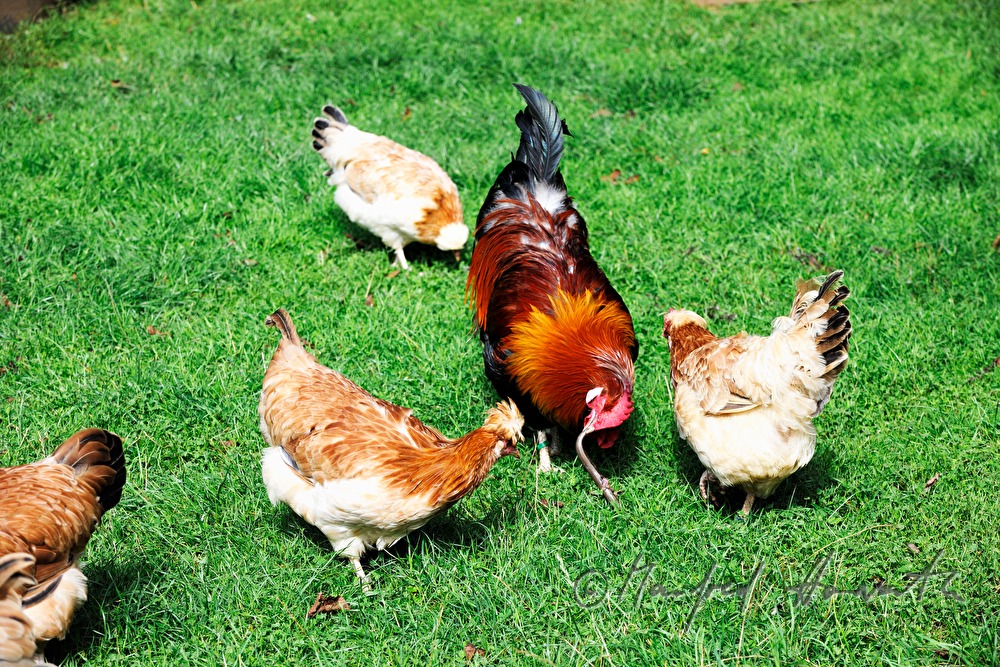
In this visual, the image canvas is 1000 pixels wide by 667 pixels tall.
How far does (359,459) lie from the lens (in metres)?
3.86

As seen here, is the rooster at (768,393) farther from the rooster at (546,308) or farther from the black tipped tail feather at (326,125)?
the black tipped tail feather at (326,125)

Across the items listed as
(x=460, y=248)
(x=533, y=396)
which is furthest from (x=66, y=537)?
(x=460, y=248)

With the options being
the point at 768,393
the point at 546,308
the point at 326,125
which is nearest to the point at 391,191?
the point at 326,125

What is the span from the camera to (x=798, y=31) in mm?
9711

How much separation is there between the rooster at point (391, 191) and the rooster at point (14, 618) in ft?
12.7

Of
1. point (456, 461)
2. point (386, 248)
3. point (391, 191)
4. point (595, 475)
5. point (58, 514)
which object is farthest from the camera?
point (386, 248)

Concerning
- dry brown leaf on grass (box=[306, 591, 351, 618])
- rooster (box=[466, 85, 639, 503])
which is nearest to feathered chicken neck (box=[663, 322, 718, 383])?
rooster (box=[466, 85, 639, 503])

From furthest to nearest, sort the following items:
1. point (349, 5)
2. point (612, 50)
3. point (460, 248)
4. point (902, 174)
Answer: point (349, 5) < point (612, 50) < point (902, 174) < point (460, 248)

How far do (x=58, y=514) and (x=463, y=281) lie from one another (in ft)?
11.4

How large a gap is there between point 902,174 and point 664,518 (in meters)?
4.73

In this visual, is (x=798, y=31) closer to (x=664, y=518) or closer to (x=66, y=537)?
(x=664, y=518)

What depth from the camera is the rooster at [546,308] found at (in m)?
4.36

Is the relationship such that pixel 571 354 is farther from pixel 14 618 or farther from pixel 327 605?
pixel 14 618

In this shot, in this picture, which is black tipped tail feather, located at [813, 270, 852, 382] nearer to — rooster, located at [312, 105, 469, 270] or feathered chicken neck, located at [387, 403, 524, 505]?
feathered chicken neck, located at [387, 403, 524, 505]
